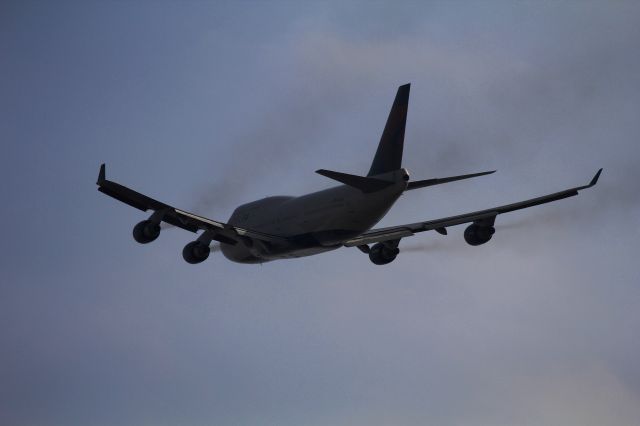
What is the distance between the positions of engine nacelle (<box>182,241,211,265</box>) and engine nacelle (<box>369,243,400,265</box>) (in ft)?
33.6

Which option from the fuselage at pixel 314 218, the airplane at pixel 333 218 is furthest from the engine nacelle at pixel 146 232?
the fuselage at pixel 314 218

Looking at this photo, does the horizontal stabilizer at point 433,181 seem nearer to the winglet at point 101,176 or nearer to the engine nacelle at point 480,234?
the engine nacelle at point 480,234

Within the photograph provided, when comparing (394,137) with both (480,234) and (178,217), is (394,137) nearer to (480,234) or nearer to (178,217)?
(480,234)

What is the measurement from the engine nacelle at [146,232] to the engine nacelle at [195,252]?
9.13ft

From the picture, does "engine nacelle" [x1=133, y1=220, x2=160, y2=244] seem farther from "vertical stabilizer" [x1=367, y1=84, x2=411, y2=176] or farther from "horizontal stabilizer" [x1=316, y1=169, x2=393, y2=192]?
"vertical stabilizer" [x1=367, y1=84, x2=411, y2=176]

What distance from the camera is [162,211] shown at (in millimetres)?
55375

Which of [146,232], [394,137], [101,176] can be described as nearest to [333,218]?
[394,137]

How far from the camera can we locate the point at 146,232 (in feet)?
181

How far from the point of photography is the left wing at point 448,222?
183 ft

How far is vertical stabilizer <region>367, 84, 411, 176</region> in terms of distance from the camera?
5531cm

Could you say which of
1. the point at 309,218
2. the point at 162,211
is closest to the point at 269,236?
the point at 309,218

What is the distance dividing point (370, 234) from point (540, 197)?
32.4ft

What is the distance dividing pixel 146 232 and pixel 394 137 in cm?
1288

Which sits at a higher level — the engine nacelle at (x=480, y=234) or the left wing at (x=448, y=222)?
the left wing at (x=448, y=222)
